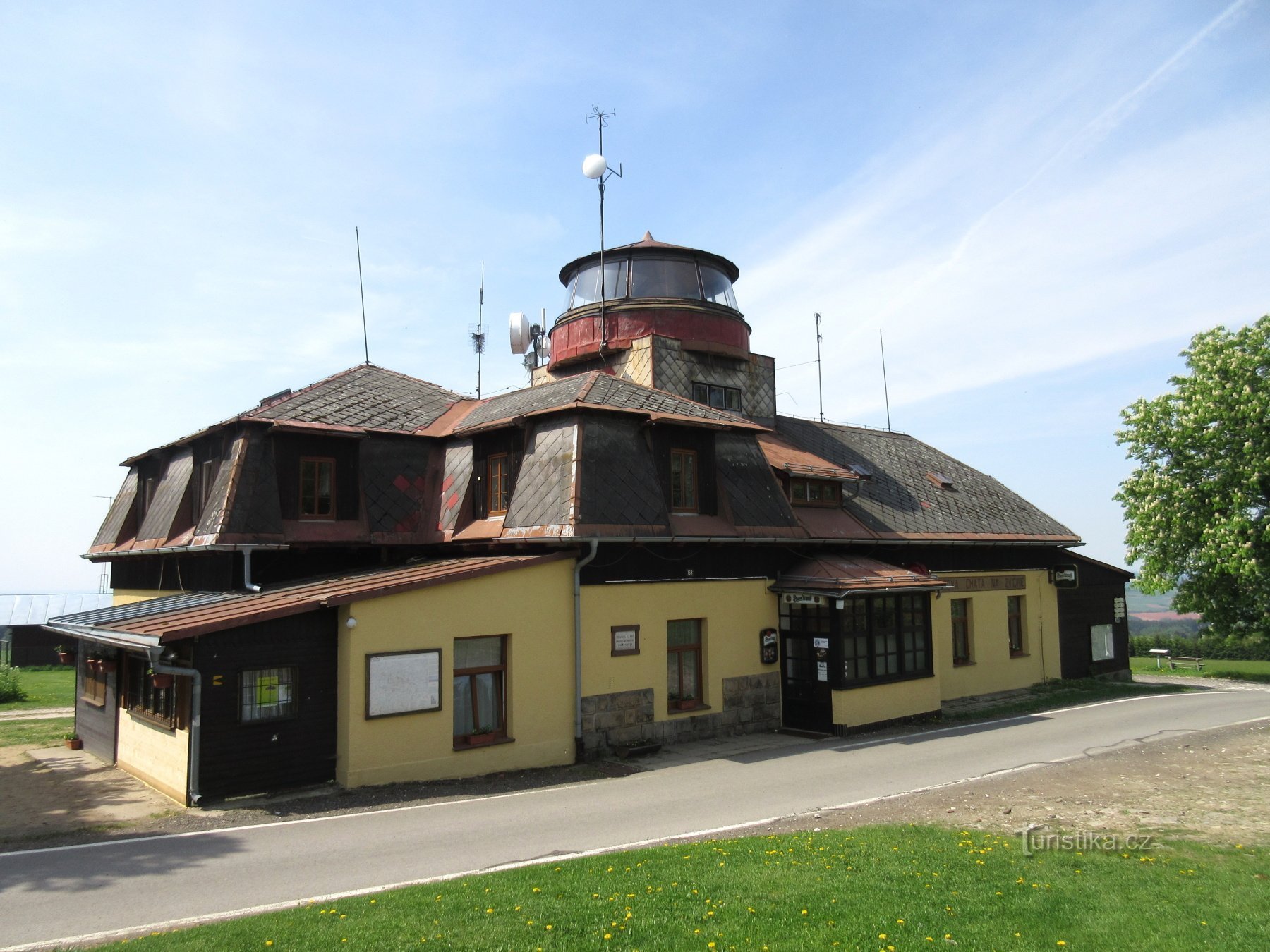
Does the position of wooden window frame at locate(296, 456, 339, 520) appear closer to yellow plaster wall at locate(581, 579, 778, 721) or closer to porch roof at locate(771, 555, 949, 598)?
yellow plaster wall at locate(581, 579, 778, 721)

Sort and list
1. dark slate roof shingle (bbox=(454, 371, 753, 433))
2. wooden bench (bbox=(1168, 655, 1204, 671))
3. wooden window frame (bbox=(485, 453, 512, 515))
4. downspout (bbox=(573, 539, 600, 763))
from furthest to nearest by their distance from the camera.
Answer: wooden bench (bbox=(1168, 655, 1204, 671)) < wooden window frame (bbox=(485, 453, 512, 515)) < dark slate roof shingle (bbox=(454, 371, 753, 433)) < downspout (bbox=(573, 539, 600, 763))

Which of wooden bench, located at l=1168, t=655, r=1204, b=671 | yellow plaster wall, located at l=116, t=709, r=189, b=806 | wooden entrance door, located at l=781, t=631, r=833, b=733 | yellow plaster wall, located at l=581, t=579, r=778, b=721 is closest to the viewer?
yellow plaster wall, located at l=116, t=709, r=189, b=806

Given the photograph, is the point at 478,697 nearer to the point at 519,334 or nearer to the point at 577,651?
the point at 577,651

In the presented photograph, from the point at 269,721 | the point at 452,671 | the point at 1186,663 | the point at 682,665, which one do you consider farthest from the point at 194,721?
the point at 1186,663

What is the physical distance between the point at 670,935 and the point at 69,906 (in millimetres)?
5597

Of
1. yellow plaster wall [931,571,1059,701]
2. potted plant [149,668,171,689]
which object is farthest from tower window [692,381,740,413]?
potted plant [149,668,171,689]

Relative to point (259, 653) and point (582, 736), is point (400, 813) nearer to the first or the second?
point (259, 653)

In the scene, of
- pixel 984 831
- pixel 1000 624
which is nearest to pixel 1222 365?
pixel 1000 624

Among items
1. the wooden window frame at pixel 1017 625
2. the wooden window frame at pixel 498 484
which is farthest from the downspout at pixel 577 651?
the wooden window frame at pixel 1017 625

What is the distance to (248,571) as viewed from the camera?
1505 cm

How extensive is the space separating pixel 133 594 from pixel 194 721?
37.3ft

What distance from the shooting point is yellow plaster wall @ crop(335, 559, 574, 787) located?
12086 millimetres

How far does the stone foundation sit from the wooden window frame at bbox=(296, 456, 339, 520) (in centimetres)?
661

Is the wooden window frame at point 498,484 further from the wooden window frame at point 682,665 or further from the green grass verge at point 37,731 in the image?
the green grass verge at point 37,731
